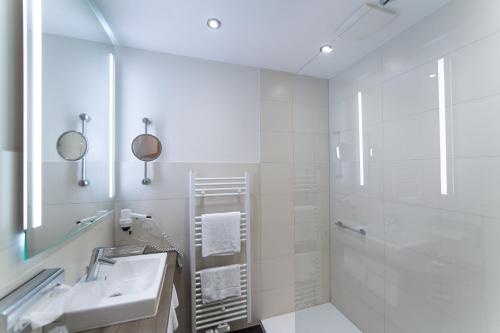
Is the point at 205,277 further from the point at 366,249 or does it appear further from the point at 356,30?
the point at 356,30

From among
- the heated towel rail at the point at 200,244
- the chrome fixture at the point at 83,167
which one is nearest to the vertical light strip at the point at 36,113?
the chrome fixture at the point at 83,167

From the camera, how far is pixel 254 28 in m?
1.38

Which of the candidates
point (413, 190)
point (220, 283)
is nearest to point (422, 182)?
point (413, 190)

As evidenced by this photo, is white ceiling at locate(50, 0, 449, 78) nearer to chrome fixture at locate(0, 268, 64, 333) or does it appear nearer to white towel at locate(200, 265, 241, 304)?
chrome fixture at locate(0, 268, 64, 333)

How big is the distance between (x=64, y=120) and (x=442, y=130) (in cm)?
202

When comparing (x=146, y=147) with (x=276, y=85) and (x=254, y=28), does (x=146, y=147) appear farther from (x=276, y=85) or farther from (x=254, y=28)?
(x=276, y=85)

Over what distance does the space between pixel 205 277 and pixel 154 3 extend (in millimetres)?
1925

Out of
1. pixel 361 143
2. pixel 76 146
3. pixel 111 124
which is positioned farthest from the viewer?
pixel 361 143

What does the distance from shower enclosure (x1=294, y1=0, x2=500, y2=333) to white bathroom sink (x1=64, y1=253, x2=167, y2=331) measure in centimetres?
138

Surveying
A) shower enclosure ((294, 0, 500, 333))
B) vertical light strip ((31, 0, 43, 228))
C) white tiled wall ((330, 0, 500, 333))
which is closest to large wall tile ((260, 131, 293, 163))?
shower enclosure ((294, 0, 500, 333))

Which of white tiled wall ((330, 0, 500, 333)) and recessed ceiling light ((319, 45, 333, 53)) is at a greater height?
recessed ceiling light ((319, 45, 333, 53))

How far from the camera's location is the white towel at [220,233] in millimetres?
1596

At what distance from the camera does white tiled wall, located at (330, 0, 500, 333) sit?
1029 millimetres

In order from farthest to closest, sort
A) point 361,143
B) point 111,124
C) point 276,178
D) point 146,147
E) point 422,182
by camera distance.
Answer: point 276,178
point 361,143
point 146,147
point 111,124
point 422,182
